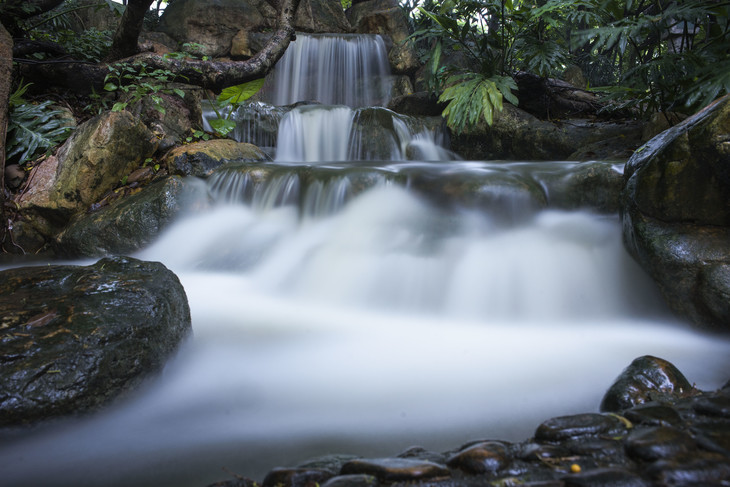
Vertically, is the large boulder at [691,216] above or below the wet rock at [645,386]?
above

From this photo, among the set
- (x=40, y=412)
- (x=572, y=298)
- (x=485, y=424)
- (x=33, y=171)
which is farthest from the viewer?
(x=33, y=171)

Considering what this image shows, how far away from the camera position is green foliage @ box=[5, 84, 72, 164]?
495cm

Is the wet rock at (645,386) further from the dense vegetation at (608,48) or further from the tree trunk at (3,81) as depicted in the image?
the tree trunk at (3,81)

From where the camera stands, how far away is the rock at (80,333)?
161cm

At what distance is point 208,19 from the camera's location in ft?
35.0

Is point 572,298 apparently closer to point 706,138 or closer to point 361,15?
point 706,138

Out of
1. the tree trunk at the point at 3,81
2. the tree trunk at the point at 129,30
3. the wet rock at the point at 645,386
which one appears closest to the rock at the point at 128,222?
the tree trunk at the point at 3,81

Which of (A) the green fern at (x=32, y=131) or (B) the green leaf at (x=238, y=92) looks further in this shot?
(B) the green leaf at (x=238, y=92)

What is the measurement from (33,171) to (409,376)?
5034 millimetres

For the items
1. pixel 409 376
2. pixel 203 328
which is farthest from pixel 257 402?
pixel 203 328

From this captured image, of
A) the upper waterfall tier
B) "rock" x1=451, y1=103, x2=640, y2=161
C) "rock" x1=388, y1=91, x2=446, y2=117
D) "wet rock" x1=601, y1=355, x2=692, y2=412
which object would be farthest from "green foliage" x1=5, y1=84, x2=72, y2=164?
"wet rock" x1=601, y1=355, x2=692, y2=412

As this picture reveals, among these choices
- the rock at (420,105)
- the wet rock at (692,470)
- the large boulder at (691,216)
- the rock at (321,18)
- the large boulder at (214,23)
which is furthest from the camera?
the rock at (321,18)

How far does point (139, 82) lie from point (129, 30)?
0.72 m

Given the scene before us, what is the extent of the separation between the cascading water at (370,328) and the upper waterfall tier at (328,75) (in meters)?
6.21
